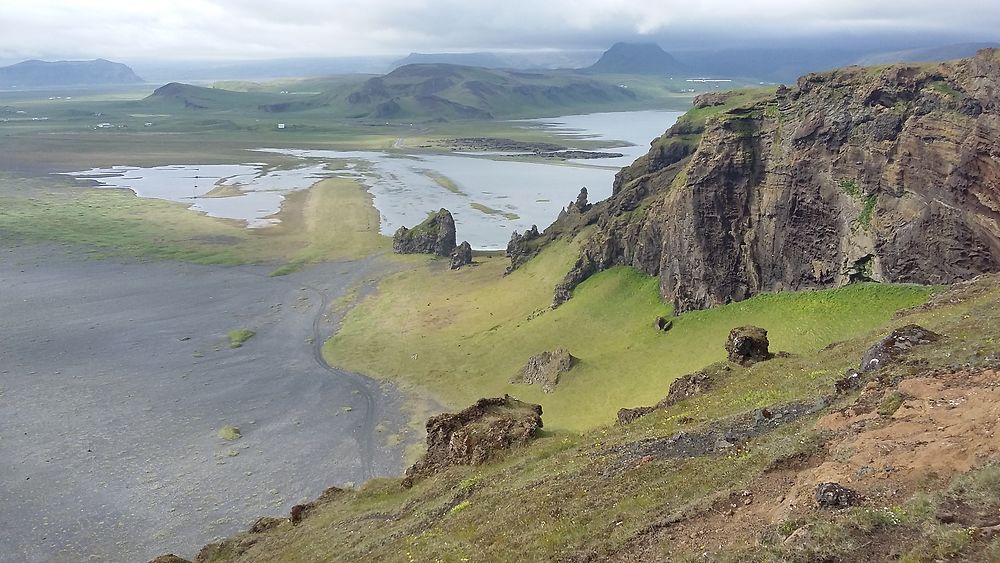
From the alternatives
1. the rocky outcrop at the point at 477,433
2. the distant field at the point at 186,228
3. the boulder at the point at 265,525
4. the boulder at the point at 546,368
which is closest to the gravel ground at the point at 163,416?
the boulder at the point at 265,525

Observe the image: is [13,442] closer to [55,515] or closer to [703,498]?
[55,515]

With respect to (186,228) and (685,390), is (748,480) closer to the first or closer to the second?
(685,390)

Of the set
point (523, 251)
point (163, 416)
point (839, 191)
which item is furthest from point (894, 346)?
point (523, 251)

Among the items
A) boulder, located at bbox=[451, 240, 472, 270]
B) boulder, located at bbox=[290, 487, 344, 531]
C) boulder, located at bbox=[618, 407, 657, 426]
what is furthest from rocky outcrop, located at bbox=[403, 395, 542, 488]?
boulder, located at bbox=[451, 240, 472, 270]

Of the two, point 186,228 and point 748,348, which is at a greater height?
point 748,348

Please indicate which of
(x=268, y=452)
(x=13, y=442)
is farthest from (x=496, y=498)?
(x=13, y=442)

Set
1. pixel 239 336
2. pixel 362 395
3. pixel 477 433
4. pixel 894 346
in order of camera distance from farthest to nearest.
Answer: pixel 239 336 < pixel 362 395 < pixel 477 433 < pixel 894 346

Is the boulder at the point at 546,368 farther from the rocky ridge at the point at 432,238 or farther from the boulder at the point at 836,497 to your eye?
the rocky ridge at the point at 432,238
